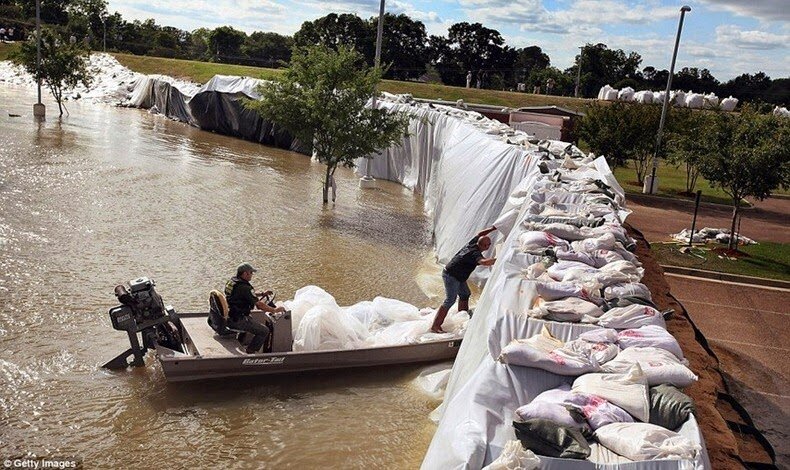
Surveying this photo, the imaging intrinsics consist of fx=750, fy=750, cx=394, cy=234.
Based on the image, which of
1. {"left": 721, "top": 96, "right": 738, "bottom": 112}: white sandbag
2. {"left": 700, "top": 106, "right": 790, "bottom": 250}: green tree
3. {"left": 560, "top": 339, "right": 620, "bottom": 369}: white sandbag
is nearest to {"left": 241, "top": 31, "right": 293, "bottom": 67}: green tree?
{"left": 721, "top": 96, "right": 738, "bottom": 112}: white sandbag

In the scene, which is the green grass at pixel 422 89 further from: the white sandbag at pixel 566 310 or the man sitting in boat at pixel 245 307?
the white sandbag at pixel 566 310

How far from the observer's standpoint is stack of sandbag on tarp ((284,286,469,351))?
10.5 m

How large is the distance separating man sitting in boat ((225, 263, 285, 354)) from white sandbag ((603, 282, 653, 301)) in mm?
4367

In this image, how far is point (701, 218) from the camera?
2270 centimetres

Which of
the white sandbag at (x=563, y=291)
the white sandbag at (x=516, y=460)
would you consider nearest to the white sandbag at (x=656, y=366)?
the white sandbag at (x=563, y=291)

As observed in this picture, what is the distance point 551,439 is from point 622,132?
24.1 meters

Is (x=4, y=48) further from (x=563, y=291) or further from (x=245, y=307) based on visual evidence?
(x=563, y=291)

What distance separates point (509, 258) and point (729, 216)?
16715mm

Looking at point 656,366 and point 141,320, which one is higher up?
point 656,366

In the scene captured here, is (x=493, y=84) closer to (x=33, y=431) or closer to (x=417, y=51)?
(x=417, y=51)

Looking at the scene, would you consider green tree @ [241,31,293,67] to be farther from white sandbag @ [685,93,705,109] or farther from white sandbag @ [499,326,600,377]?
white sandbag @ [499,326,600,377]

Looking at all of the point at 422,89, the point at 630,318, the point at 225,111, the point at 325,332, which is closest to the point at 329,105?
the point at 325,332

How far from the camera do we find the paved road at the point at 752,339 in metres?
10.1

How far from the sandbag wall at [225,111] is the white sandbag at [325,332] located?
Result: 2377 cm
